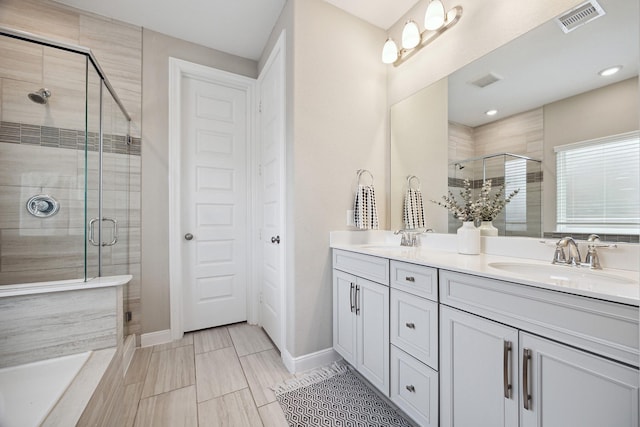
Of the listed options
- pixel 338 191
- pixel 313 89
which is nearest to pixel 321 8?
pixel 313 89

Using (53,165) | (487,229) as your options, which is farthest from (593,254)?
(53,165)

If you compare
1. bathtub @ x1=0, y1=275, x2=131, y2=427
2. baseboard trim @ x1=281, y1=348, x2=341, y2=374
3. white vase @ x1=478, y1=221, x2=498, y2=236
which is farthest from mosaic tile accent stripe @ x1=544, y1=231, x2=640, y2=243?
bathtub @ x1=0, y1=275, x2=131, y2=427

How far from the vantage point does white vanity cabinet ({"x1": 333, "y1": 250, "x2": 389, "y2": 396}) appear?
4.60 ft

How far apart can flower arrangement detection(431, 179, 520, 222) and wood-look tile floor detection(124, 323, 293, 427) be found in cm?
156

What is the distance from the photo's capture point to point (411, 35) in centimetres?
180

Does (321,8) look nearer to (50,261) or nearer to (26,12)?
(26,12)

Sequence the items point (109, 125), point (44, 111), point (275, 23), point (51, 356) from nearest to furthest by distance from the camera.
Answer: point (51, 356), point (44, 111), point (109, 125), point (275, 23)

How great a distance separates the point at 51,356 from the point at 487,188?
249 centimetres

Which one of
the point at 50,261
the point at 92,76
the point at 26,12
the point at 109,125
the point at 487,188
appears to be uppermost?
the point at 26,12

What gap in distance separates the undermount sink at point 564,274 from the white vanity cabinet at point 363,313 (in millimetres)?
583

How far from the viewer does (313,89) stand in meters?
1.82

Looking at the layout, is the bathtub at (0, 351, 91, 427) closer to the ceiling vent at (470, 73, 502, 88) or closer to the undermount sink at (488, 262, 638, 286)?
the undermount sink at (488, 262, 638, 286)

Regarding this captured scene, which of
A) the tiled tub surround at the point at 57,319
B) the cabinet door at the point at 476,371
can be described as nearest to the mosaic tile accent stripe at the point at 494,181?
the cabinet door at the point at 476,371

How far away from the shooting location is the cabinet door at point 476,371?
2.81 feet
